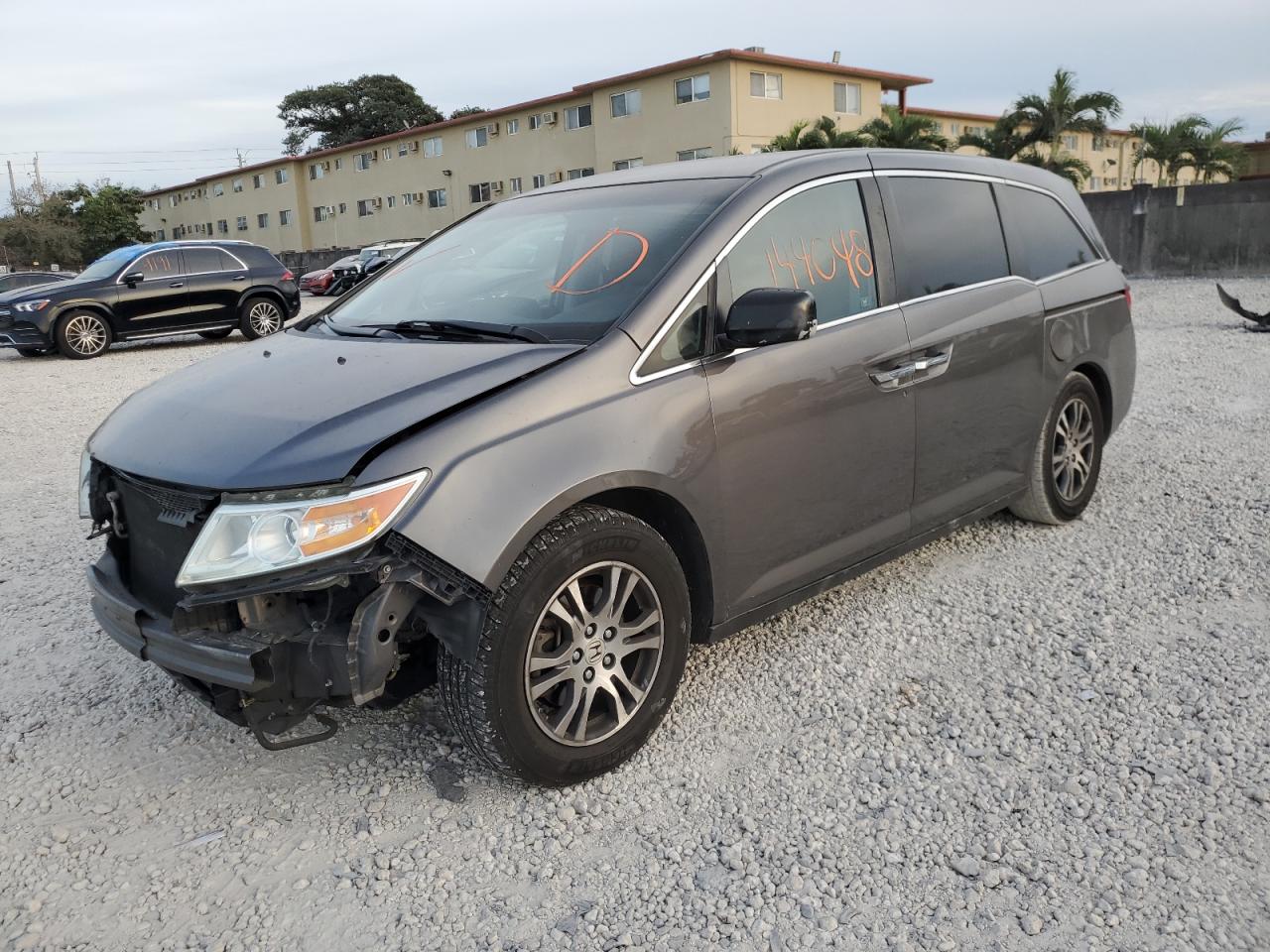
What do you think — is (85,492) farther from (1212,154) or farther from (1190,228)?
(1212,154)

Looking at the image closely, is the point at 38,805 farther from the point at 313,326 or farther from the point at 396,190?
the point at 396,190

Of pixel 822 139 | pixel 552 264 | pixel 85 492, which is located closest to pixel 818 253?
pixel 552 264

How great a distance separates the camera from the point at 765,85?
123 feet

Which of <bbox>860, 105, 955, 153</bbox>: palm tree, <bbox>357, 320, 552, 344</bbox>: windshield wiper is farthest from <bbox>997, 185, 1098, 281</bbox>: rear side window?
<bbox>860, 105, 955, 153</bbox>: palm tree

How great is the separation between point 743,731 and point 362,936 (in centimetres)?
136

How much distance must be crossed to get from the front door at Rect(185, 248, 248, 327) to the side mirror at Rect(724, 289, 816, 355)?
14774 millimetres

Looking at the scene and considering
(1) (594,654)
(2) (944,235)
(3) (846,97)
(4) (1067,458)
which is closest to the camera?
(1) (594,654)

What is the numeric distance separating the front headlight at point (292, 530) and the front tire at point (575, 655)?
1.27ft

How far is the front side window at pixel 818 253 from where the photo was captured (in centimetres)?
346

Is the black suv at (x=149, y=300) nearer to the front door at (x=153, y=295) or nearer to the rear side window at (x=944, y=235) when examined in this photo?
the front door at (x=153, y=295)

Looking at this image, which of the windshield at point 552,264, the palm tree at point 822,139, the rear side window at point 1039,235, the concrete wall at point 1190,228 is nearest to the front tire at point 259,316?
the windshield at point 552,264

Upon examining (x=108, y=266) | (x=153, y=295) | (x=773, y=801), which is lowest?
(x=773, y=801)

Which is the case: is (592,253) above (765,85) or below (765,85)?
below

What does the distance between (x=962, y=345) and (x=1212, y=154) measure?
50406mm
